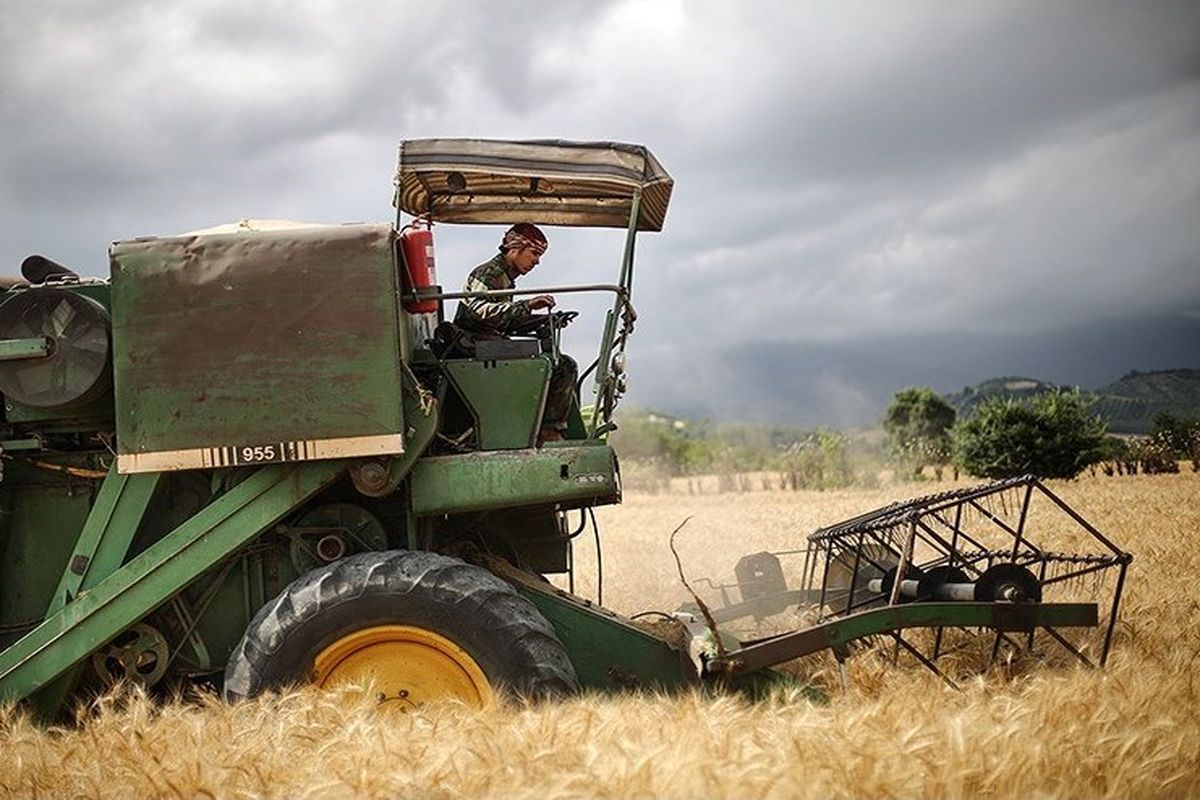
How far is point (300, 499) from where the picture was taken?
20.1 feet

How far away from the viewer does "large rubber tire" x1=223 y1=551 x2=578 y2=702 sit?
5.73 m

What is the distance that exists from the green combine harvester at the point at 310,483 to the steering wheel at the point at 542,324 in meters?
0.07

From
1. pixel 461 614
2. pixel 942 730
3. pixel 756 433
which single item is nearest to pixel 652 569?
pixel 461 614

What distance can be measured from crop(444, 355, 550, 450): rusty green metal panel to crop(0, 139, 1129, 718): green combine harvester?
0.01 metres

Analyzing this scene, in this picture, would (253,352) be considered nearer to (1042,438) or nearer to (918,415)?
(1042,438)

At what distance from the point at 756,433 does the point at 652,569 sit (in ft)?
112

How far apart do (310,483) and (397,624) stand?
977 millimetres

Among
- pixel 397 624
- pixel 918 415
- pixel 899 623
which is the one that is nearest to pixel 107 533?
pixel 397 624

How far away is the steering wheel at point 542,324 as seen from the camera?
22.5 feet

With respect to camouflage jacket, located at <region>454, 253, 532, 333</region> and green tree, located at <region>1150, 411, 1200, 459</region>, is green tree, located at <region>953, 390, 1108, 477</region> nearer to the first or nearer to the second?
green tree, located at <region>1150, 411, 1200, 459</region>

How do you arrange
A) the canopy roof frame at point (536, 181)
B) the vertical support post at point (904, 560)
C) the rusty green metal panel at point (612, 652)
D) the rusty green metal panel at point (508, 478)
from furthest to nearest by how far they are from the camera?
the canopy roof frame at point (536, 181)
the rusty green metal panel at point (612, 652)
the rusty green metal panel at point (508, 478)
the vertical support post at point (904, 560)

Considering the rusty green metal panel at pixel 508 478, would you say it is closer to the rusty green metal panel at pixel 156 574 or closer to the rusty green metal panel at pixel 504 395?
the rusty green metal panel at pixel 504 395

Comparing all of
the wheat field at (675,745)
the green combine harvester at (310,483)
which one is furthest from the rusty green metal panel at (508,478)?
the wheat field at (675,745)

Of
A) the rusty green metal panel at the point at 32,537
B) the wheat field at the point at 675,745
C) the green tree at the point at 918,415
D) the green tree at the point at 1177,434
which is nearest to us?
the wheat field at the point at 675,745
